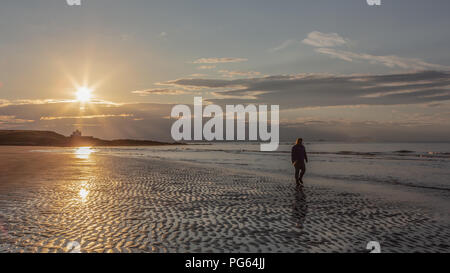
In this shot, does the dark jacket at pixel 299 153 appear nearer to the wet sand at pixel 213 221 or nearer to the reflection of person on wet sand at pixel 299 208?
the reflection of person on wet sand at pixel 299 208

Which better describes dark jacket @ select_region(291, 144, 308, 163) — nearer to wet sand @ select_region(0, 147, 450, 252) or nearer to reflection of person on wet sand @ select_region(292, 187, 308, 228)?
reflection of person on wet sand @ select_region(292, 187, 308, 228)

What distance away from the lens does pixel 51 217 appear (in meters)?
10.7

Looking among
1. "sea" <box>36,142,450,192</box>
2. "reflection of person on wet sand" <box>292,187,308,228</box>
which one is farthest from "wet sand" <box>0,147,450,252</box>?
"sea" <box>36,142,450,192</box>

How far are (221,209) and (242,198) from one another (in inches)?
115

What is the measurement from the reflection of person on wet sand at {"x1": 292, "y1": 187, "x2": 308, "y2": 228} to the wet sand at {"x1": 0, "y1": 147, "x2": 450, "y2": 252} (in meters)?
0.03

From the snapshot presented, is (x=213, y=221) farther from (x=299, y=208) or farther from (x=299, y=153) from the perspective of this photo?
(x=299, y=153)

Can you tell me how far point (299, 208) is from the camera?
42.8ft

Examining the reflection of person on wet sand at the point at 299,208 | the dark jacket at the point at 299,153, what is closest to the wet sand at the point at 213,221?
the reflection of person on wet sand at the point at 299,208

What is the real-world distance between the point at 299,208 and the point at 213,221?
4.12m

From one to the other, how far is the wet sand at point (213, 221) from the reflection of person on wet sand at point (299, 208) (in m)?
0.03

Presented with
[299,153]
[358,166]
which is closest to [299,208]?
[299,153]
